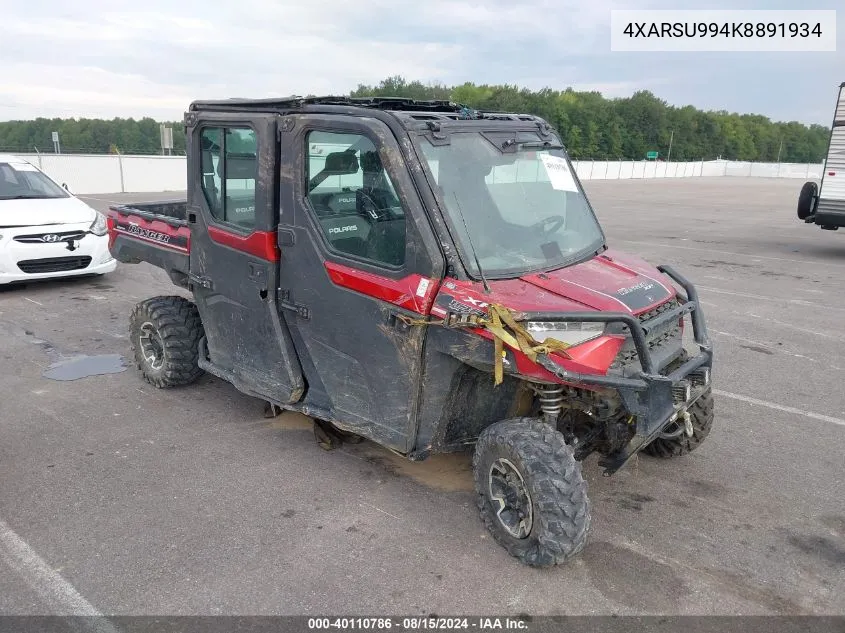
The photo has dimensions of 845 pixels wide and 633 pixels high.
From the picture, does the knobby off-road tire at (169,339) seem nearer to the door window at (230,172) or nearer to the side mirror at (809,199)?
the door window at (230,172)

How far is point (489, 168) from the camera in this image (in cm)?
393

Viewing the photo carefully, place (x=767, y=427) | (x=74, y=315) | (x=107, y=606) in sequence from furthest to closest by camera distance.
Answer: (x=74, y=315) → (x=767, y=427) → (x=107, y=606)

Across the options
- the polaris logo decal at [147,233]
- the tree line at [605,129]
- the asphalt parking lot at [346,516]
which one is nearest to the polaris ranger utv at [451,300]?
the asphalt parking lot at [346,516]

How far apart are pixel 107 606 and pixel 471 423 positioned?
6.56 feet

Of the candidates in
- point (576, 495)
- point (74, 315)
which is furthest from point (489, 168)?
point (74, 315)

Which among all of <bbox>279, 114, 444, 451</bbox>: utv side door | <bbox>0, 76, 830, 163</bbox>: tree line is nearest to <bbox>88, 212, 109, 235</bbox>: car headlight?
<bbox>279, 114, 444, 451</bbox>: utv side door

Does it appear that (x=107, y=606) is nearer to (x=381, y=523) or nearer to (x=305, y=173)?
(x=381, y=523)

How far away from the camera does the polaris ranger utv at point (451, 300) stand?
3.38 metres

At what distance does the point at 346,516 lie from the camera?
12.8 feet

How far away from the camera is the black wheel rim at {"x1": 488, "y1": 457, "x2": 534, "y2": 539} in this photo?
350cm

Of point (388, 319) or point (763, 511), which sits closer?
point (388, 319)

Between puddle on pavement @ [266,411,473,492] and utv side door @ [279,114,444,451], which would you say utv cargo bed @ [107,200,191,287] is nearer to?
utv side door @ [279,114,444,451]

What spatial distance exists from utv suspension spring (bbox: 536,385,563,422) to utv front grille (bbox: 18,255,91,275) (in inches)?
295

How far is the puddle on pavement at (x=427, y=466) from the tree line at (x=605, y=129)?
56.3m
